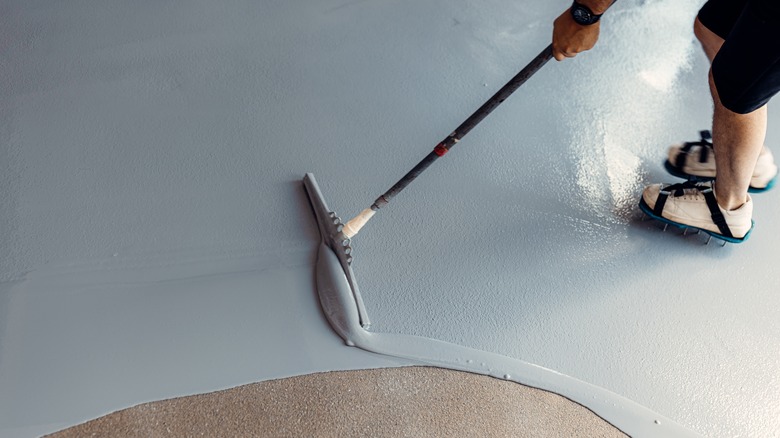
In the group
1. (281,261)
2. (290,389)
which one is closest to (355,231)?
(281,261)

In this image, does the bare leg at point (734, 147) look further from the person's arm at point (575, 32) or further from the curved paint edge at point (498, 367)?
the curved paint edge at point (498, 367)

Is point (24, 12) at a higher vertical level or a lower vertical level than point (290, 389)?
higher

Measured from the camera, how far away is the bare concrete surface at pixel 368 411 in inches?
61.2

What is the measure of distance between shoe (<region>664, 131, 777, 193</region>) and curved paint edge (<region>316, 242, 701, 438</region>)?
0.84 meters

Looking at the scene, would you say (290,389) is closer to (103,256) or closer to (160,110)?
(103,256)

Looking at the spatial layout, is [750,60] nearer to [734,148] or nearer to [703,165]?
[734,148]

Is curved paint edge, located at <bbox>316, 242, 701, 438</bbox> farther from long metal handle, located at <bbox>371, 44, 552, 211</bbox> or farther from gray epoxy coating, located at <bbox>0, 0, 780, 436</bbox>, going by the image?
long metal handle, located at <bbox>371, 44, 552, 211</bbox>

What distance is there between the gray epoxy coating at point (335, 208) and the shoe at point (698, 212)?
0.23 ft

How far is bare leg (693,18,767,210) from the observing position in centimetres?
187

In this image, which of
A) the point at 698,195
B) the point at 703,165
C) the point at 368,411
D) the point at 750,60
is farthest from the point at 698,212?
the point at 368,411

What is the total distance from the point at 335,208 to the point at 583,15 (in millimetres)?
839

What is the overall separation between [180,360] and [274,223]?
468mm

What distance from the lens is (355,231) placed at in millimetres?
1892

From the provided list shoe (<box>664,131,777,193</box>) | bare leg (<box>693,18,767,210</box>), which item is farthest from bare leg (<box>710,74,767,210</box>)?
shoe (<box>664,131,777,193</box>)
